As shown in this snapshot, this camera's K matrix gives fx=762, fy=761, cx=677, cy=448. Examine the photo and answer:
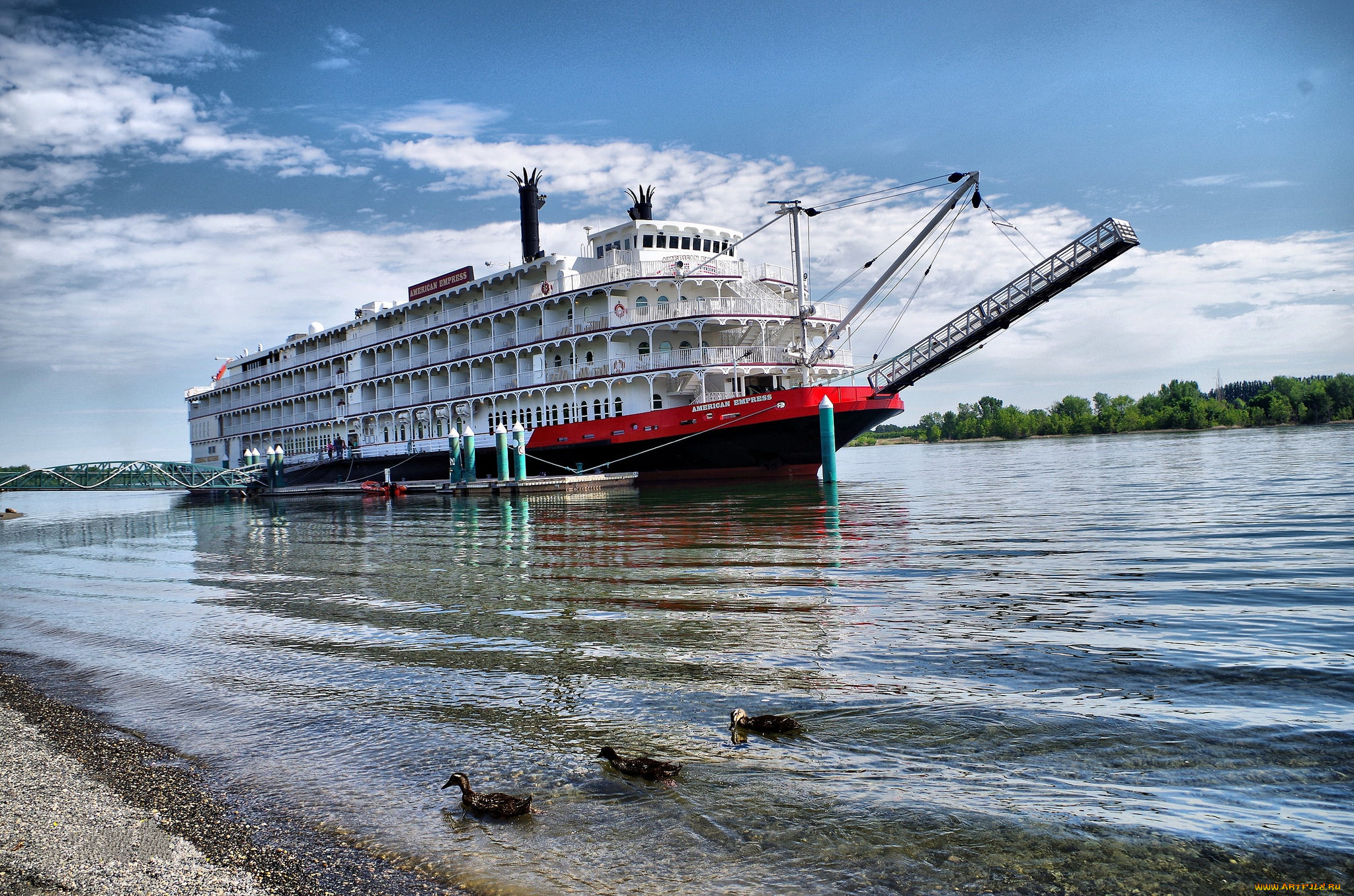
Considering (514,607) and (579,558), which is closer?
(514,607)

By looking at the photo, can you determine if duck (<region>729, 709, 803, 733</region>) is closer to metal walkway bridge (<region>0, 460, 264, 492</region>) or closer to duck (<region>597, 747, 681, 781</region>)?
duck (<region>597, 747, 681, 781</region>)

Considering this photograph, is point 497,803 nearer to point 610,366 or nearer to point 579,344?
point 610,366

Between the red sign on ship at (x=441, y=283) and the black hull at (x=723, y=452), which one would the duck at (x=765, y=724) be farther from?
the red sign on ship at (x=441, y=283)

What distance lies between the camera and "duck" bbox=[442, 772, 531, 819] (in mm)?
3248

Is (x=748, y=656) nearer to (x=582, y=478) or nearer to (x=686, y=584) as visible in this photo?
(x=686, y=584)

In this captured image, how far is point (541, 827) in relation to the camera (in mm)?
3170

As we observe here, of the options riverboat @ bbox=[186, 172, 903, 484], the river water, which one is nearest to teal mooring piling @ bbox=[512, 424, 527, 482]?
riverboat @ bbox=[186, 172, 903, 484]

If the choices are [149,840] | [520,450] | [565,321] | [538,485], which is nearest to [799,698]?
[149,840]

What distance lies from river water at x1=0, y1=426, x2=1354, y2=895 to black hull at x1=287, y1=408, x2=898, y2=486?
43.9ft

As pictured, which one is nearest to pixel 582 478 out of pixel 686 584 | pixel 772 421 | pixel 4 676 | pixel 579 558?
pixel 772 421

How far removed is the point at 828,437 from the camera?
23359 millimetres

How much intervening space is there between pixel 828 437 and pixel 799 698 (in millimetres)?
19334

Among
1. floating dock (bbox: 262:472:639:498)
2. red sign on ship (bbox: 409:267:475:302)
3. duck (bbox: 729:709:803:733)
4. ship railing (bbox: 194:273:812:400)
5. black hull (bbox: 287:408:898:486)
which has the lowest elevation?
duck (bbox: 729:709:803:733)

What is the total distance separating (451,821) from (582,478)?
24385 mm
